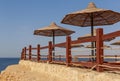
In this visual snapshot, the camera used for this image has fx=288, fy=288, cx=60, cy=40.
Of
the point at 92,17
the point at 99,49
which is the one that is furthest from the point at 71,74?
the point at 92,17

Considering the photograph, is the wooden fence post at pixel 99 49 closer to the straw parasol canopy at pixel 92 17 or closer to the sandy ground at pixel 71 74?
the sandy ground at pixel 71 74

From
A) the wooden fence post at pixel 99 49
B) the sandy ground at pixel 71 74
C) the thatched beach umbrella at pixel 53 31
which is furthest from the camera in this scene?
the thatched beach umbrella at pixel 53 31

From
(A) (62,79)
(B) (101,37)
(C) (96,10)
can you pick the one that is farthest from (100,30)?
(C) (96,10)

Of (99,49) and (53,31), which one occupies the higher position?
(53,31)

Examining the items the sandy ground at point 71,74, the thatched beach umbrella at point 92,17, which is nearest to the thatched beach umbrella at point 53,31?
the sandy ground at point 71,74

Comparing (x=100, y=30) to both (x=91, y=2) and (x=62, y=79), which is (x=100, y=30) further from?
(x=91, y=2)

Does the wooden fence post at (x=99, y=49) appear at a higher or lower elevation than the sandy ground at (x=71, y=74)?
higher

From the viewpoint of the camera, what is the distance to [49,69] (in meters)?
11.4

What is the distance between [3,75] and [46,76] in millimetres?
4240

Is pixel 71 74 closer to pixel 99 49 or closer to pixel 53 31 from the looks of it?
pixel 99 49

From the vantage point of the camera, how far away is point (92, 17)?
11977mm

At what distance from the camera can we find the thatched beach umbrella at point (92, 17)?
36.7ft

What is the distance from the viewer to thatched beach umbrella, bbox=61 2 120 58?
11.2m

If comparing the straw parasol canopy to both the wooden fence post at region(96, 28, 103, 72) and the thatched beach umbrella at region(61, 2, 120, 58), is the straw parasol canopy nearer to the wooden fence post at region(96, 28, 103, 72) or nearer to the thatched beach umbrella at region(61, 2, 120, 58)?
the thatched beach umbrella at region(61, 2, 120, 58)
